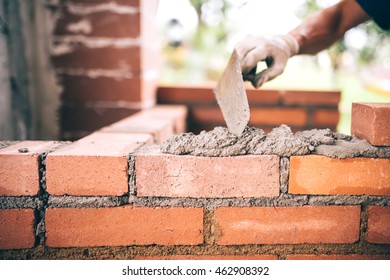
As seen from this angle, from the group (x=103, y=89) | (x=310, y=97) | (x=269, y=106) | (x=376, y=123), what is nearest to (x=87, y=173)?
(x=376, y=123)

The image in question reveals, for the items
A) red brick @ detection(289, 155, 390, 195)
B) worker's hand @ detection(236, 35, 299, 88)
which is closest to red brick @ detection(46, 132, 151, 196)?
red brick @ detection(289, 155, 390, 195)

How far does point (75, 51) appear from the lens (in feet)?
5.96

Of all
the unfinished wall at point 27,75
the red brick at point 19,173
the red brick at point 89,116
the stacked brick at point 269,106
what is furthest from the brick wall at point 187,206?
the stacked brick at point 269,106

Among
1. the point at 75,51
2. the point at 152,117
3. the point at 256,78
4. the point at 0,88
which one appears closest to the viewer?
the point at 256,78

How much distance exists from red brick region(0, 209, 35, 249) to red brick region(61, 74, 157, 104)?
0.99 m

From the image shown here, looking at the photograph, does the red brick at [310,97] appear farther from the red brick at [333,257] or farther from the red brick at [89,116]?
the red brick at [333,257]

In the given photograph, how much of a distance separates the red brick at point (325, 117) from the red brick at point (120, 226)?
154cm

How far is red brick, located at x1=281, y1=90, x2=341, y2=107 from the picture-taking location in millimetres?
2229

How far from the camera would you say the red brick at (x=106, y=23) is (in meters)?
1.78

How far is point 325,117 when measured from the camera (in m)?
2.26

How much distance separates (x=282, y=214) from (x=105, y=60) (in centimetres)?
123

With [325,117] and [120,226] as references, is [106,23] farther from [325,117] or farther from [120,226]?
[325,117]
